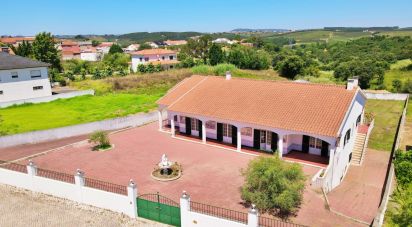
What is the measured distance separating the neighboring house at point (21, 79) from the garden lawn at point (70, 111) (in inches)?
109

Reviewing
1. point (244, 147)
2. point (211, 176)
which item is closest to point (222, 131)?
point (244, 147)

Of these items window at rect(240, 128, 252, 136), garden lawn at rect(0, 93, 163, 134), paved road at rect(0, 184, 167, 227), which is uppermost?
window at rect(240, 128, 252, 136)

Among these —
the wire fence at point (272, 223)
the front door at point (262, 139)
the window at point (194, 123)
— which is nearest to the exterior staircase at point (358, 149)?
the front door at point (262, 139)

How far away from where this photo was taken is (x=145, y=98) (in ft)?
153

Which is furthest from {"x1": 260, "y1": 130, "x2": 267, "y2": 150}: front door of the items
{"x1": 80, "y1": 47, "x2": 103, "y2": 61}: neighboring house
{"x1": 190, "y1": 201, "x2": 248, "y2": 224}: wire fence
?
{"x1": 80, "y1": 47, "x2": 103, "y2": 61}: neighboring house

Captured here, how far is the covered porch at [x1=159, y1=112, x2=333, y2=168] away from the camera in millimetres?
Result: 23781

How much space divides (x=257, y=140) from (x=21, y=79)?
32947 mm

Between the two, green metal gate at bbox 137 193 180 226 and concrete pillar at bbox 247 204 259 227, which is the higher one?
concrete pillar at bbox 247 204 259 227

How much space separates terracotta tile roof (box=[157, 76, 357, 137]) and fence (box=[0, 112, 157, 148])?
537 cm

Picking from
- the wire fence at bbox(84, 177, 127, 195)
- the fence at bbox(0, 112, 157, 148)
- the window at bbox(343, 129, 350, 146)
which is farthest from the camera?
the fence at bbox(0, 112, 157, 148)

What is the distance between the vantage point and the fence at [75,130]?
28578 mm

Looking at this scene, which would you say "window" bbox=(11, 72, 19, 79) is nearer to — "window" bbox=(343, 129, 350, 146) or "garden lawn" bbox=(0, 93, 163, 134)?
"garden lawn" bbox=(0, 93, 163, 134)

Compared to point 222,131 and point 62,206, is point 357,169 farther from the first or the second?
point 62,206

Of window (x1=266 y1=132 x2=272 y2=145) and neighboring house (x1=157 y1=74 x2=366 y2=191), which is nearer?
neighboring house (x1=157 y1=74 x2=366 y2=191)
